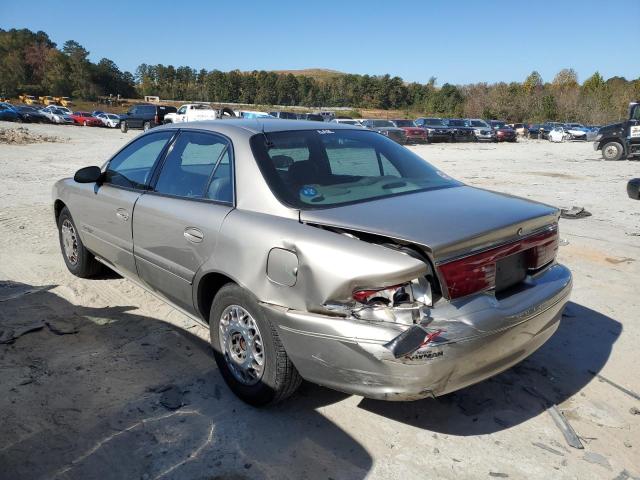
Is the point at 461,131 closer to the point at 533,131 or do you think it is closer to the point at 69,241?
the point at 533,131

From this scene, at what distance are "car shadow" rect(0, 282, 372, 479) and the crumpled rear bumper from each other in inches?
16.6

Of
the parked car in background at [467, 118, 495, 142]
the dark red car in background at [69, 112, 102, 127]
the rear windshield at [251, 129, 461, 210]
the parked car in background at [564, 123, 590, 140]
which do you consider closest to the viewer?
the rear windshield at [251, 129, 461, 210]

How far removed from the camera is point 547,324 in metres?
2.93

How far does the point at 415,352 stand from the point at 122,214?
267 centimetres

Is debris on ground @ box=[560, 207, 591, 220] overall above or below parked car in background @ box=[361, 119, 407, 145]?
below

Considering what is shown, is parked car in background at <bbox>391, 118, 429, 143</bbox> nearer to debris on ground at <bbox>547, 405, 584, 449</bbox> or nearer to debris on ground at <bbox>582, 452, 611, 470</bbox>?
debris on ground at <bbox>547, 405, 584, 449</bbox>

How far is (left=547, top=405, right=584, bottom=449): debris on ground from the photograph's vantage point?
2746 millimetres

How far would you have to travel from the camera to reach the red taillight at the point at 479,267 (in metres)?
2.45

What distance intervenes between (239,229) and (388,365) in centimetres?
111

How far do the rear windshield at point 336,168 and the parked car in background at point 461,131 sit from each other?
33985 millimetres

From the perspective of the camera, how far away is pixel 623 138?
21234mm

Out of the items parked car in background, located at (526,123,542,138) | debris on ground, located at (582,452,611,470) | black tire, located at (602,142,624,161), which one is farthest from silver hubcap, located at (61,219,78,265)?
parked car in background, located at (526,123,542,138)

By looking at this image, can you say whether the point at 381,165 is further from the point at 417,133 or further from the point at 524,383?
the point at 417,133

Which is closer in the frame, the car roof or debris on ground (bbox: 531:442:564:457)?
debris on ground (bbox: 531:442:564:457)
